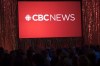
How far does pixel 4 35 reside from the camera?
532 inches

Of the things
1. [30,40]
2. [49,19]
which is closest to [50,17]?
[49,19]

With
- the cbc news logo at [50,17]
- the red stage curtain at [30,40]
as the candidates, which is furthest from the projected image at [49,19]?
the red stage curtain at [30,40]

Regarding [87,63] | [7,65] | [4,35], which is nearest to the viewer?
[87,63]

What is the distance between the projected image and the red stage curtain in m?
0.21

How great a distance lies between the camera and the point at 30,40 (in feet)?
44.8

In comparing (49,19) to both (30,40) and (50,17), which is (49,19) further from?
(30,40)

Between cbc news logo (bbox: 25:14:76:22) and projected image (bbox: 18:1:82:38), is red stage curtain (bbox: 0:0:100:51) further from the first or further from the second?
cbc news logo (bbox: 25:14:76:22)

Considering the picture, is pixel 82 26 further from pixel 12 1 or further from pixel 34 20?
pixel 12 1

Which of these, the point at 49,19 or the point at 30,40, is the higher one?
the point at 49,19

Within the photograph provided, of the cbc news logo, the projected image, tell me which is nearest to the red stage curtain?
the projected image

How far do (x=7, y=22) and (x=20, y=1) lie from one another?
99 cm

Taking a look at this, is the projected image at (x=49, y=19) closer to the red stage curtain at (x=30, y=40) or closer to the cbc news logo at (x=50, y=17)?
the cbc news logo at (x=50, y=17)

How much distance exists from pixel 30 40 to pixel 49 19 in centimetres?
108

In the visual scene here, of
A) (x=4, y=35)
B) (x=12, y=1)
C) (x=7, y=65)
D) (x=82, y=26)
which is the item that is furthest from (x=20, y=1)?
(x=7, y=65)
